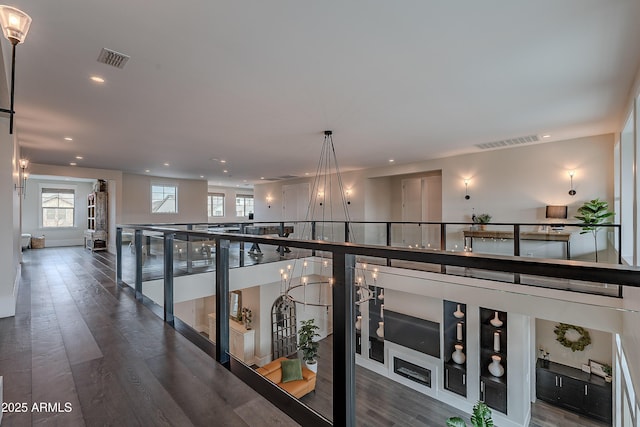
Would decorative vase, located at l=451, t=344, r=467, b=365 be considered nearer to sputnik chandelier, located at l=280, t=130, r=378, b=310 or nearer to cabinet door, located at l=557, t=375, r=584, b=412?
cabinet door, located at l=557, t=375, r=584, b=412

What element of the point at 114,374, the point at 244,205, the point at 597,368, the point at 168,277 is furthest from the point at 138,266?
the point at 244,205

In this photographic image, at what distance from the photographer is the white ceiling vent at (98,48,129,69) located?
2.80 metres

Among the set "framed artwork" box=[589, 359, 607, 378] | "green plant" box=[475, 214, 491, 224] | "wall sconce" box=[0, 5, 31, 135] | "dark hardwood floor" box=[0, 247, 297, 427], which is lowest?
"framed artwork" box=[589, 359, 607, 378]

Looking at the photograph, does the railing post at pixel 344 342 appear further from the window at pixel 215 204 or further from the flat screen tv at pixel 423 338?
the window at pixel 215 204

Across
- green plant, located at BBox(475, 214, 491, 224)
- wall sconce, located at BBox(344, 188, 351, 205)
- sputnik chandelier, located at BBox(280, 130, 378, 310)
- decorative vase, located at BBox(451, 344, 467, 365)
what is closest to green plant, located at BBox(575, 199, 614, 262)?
green plant, located at BBox(475, 214, 491, 224)

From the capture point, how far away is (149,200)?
11.0 m

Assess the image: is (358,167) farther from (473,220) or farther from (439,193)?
(473,220)

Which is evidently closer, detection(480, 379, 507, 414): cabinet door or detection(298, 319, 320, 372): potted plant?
detection(298, 319, 320, 372): potted plant

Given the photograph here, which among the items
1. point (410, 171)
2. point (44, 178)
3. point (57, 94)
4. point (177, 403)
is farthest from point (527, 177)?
point (44, 178)

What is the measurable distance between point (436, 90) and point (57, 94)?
481cm

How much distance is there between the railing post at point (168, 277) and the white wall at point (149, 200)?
813 cm

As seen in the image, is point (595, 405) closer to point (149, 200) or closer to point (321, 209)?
point (321, 209)

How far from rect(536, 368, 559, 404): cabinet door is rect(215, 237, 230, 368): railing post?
5.95 metres

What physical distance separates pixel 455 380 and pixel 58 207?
1507cm
